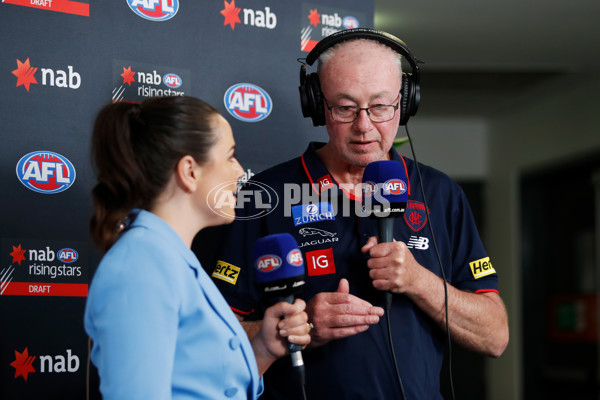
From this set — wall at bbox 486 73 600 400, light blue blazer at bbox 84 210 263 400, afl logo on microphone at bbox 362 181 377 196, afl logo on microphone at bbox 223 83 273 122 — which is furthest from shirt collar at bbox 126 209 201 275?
wall at bbox 486 73 600 400

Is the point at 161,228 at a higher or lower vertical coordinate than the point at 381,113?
lower

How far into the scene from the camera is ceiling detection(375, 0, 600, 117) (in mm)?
3631

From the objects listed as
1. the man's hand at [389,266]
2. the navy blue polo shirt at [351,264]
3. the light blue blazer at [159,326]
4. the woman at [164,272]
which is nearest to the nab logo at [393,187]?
the man's hand at [389,266]

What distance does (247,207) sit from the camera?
1621 millimetres

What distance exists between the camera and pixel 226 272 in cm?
155

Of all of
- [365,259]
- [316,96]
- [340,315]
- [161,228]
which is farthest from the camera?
[316,96]

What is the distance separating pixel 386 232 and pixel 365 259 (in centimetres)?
18

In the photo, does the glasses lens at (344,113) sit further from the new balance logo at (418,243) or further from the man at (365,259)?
the new balance logo at (418,243)

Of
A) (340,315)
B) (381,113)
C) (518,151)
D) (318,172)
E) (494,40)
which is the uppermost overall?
(494,40)

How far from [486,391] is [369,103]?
531 centimetres

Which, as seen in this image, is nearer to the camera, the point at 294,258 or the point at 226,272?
the point at 294,258

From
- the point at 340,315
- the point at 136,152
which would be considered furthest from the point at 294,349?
the point at 136,152

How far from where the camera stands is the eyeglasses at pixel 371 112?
156 centimetres

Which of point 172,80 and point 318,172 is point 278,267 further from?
point 172,80
